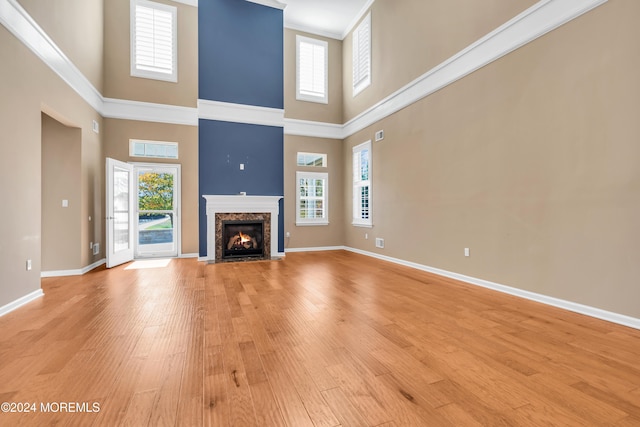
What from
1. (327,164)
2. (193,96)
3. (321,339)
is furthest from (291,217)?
(321,339)

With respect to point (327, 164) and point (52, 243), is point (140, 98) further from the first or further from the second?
point (327, 164)

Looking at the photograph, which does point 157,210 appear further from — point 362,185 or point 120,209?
point 362,185

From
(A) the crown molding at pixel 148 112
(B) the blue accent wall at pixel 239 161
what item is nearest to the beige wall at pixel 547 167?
(B) the blue accent wall at pixel 239 161

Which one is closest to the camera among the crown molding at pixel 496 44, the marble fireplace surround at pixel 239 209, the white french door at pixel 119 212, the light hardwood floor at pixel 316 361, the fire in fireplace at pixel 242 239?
the light hardwood floor at pixel 316 361

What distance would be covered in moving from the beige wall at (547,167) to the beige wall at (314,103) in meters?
3.28


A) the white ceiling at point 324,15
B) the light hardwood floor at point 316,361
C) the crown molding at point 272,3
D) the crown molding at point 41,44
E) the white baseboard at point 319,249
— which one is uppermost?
the white ceiling at point 324,15

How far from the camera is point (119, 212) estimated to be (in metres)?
5.49

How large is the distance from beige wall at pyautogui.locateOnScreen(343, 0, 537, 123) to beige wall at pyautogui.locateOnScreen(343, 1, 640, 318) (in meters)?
0.56

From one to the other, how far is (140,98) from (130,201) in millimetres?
2211

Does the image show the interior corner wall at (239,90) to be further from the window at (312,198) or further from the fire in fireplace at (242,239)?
the window at (312,198)

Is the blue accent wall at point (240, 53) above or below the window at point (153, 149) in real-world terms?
above

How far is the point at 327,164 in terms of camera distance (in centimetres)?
754

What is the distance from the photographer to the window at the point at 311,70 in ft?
23.9

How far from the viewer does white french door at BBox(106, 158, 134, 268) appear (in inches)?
204
